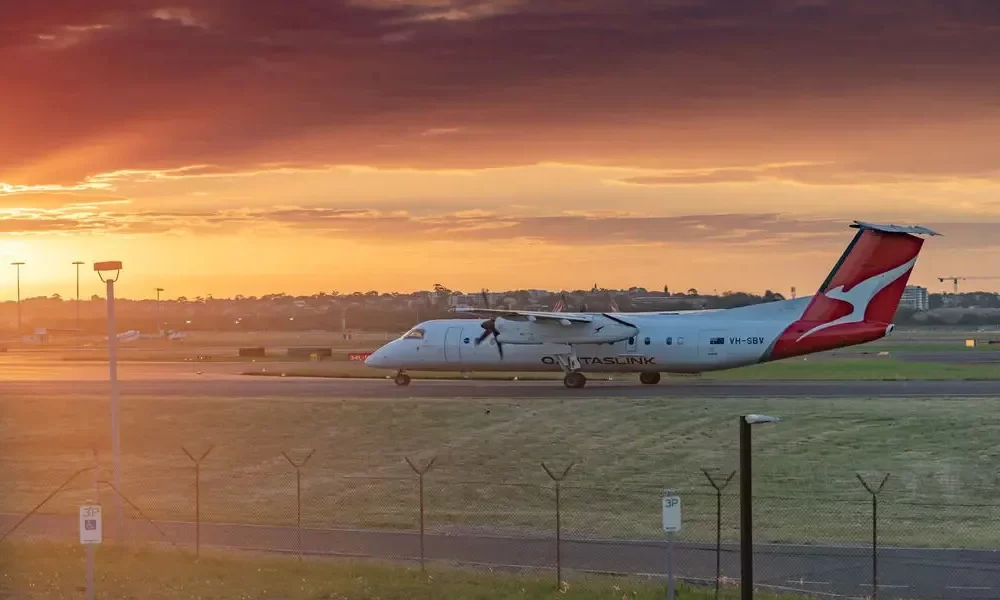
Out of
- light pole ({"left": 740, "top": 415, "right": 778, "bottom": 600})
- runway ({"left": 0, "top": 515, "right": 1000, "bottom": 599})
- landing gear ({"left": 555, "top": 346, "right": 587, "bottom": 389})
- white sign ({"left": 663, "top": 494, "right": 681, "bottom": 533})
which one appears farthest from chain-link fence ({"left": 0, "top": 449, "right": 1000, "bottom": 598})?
landing gear ({"left": 555, "top": 346, "right": 587, "bottom": 389})

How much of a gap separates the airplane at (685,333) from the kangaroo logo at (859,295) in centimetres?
4

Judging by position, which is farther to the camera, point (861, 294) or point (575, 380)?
point (575, 380)

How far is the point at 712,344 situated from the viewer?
5238cm

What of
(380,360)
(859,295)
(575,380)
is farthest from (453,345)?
(859,295)

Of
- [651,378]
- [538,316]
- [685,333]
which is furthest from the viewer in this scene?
[651,378]

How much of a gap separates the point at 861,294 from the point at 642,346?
9.84 metres

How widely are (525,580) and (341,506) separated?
11.3m

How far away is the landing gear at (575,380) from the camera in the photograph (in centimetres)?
5544

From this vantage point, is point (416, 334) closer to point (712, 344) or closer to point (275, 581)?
point (712, 344)

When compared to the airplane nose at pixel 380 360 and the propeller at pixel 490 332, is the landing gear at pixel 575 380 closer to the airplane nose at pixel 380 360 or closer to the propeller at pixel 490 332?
the propeller at pixel 490 332

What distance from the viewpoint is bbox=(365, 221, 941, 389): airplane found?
50000 mm

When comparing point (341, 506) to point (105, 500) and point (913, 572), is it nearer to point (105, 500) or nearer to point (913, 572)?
point (105, 500)

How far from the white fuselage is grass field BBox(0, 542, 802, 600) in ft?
102

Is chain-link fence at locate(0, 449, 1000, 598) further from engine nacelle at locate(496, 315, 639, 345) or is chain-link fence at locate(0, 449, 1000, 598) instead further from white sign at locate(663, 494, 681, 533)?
engine nacelle at locate(496, 315, 639, 345)
